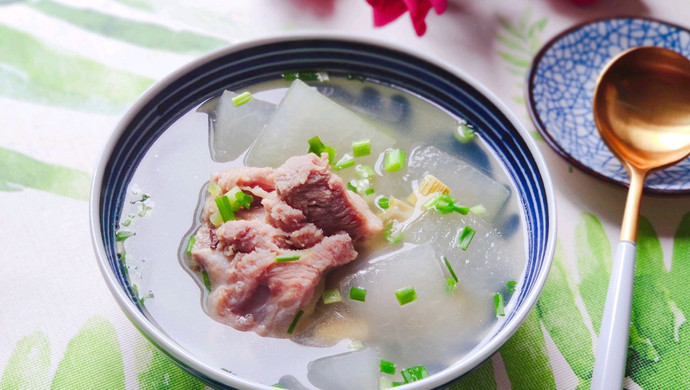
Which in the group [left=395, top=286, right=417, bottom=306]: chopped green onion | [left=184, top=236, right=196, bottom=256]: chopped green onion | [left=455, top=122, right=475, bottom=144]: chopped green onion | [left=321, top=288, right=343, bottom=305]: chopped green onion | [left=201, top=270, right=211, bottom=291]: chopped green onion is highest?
[left=455, top=122, right=475, bottom=144]: chopped green onion

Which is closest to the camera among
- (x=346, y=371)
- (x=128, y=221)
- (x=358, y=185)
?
(x=346, y=371)

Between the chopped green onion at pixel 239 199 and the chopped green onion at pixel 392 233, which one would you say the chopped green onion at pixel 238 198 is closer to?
the chopped green onion at pixel 239 199

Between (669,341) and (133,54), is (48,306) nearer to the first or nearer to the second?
(133,54)

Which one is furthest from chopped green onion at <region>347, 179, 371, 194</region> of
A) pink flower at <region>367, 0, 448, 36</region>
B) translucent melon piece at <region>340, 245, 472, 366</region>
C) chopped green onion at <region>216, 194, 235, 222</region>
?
pink flower at <region>367, 0, 448, 36</region>

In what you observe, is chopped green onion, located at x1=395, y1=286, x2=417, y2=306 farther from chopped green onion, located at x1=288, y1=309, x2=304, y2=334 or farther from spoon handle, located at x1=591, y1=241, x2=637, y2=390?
spoon handle, located at x1=591, y1=241, x2=637, y2=390

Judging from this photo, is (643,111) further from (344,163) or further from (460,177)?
(344,163)

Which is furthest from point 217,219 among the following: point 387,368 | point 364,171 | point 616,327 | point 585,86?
point 585,86

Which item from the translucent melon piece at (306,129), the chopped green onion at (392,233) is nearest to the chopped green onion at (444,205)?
the chopped green onion at (392,233)
